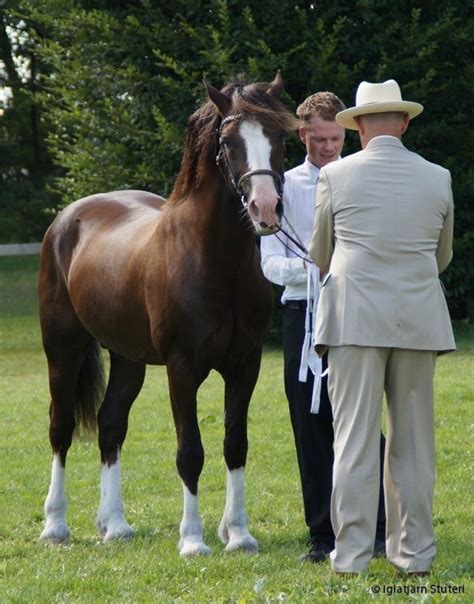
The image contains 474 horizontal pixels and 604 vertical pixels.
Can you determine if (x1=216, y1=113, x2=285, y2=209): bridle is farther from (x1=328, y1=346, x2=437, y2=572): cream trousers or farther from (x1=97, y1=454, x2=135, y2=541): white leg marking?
(x1=97, y1=454, x2=135, y2=541): white leg marking

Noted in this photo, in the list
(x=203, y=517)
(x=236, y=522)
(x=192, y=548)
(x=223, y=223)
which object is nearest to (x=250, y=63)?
(x=203, y=517)

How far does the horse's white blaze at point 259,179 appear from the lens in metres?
5.69

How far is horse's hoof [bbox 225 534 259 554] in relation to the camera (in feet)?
21.2

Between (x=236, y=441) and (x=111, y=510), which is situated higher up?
(x=236, y=441)

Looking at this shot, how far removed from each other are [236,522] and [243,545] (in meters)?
0.16

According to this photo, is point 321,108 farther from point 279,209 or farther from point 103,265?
point 103,265

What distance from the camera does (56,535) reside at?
7.18 meters

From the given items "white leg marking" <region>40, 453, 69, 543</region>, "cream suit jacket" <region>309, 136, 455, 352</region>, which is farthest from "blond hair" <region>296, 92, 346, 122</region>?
"white leg marking" <region>40, 453, 69, 543</region>

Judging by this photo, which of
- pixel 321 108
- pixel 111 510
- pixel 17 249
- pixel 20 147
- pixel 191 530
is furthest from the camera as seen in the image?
pixel 20 147

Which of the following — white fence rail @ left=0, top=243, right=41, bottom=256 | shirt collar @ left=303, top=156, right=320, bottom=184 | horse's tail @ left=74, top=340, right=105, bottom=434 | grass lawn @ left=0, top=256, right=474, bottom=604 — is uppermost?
shirt collar @ left=303, top=156, right=320, bottom=184

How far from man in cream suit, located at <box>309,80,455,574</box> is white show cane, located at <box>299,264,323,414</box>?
27.1 inches

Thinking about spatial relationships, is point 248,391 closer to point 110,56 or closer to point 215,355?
point 215,355

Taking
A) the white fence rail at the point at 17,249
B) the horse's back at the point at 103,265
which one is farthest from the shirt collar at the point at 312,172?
the white fence rail at the point at 17,249

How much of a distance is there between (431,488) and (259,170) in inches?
70.3
